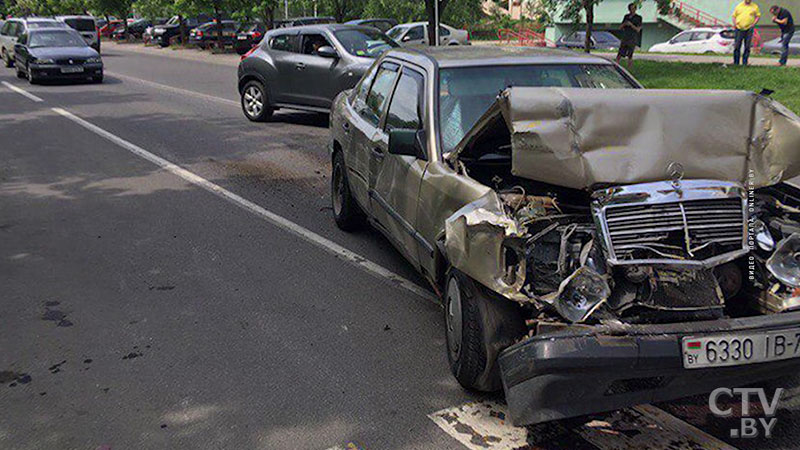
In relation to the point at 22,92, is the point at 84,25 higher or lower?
higher

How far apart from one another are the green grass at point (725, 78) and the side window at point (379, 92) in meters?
9.43

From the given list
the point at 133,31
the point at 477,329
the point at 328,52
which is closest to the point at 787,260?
the point at 477,329

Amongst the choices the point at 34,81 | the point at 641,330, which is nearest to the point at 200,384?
the point at 641,330

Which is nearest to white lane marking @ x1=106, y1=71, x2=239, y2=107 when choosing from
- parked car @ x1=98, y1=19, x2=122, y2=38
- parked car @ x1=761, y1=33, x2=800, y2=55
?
parked car @ x1=761, y1=33, x2=800, y2=55

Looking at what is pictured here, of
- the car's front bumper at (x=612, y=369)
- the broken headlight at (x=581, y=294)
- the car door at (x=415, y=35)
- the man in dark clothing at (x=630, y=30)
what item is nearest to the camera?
the car's front bumper at (x=612, y=369)

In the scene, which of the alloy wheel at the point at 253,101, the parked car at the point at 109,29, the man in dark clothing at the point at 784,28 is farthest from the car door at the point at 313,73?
the parked car at the point at 109,29

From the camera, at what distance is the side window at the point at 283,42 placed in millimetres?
13898

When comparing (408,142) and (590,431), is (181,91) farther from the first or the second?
(590,431)

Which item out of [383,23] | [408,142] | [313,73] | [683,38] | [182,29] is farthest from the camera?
[182,29]

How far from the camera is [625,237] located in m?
3.42

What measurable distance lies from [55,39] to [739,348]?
23.2 meters

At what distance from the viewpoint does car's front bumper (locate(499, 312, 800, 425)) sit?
3031mm

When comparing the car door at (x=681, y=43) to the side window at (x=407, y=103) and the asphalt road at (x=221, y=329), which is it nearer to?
the asphalt road at (x=221, y=329)

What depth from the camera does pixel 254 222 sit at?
7520 mm
